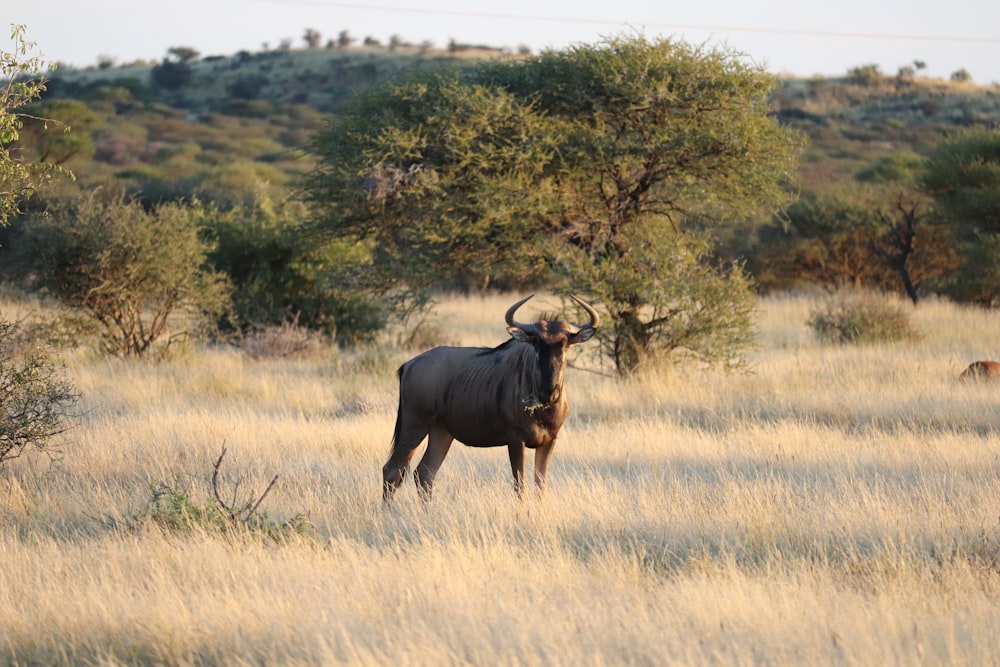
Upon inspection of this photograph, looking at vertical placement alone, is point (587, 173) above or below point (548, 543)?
above

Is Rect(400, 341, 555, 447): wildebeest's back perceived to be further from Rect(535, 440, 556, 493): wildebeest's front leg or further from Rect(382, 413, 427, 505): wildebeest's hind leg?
Rect(535, 440, 556, 493): wildebeest's front leg

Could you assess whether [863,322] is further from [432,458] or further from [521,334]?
[521,334]

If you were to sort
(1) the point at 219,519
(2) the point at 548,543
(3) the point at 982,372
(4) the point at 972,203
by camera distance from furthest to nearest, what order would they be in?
(4) the point at 972,203
(3) the point at 982,372
(1) the point at 219,519
(2) the point at 548,543

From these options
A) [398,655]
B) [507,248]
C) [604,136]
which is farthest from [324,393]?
[398,655]

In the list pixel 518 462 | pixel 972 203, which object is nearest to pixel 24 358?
pixel 518 462

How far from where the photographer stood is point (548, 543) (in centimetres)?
631

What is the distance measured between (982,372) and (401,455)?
831cm

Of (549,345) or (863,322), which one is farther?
(863,322)

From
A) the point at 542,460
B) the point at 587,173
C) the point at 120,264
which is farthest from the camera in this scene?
the point at 120,264

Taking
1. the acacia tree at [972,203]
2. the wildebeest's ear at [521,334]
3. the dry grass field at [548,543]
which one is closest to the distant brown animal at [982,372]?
the dry grass field at [548,543]

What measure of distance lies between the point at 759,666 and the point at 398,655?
143cm

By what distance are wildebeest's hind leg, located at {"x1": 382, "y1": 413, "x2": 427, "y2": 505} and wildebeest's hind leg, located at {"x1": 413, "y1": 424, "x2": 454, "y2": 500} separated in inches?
3.2

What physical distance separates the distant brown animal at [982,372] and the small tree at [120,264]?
10494 millimetres

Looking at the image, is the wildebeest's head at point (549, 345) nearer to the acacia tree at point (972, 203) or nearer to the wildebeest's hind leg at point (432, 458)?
the wildebeest's hind leg at point (432, 458)
